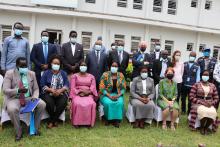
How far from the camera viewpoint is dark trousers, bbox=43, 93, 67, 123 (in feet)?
22.2

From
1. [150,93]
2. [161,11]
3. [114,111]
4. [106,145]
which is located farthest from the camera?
[161,11]

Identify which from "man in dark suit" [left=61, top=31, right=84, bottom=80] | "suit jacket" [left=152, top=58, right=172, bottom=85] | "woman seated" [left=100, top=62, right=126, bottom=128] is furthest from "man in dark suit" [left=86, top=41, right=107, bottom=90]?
"suit jacket" [left=152, top=58, right=172, bottom=85]

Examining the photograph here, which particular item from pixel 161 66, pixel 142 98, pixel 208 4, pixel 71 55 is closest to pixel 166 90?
pixel 142 98

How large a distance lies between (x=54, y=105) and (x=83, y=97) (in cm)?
74

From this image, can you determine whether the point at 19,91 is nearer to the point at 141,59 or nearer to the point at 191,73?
the point at 141,59

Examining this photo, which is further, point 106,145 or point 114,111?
point 114,111

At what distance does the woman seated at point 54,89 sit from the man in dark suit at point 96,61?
3.28 ft

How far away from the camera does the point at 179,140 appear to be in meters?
6.79

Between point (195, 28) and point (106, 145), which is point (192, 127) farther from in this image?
point (195, 28)

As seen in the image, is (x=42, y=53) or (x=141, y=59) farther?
(x=141, y=59)

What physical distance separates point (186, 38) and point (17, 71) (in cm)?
1690

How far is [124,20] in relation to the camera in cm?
1870

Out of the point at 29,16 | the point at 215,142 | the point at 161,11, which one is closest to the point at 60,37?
the point at 29,16

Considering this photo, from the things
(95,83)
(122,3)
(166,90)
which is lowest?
(166,90)
